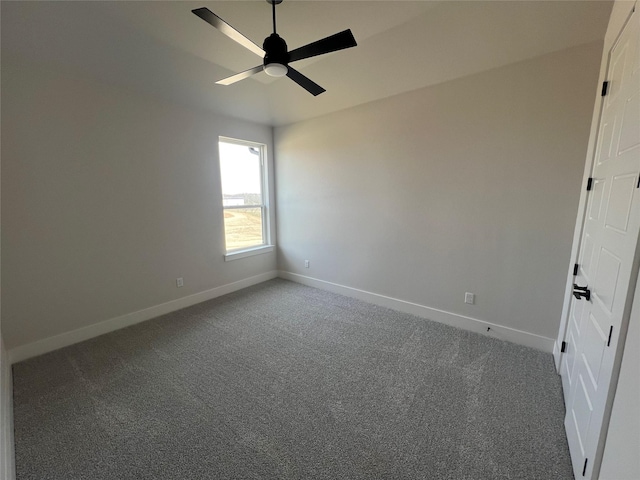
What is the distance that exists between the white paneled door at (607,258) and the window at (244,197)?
3716 mm

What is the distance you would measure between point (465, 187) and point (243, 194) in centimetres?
302

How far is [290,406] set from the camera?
1.80 m

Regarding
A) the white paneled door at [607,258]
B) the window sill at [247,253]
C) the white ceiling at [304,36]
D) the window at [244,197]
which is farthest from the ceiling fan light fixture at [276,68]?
the window sill at [247,253]

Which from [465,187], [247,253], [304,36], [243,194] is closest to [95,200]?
[243,194]

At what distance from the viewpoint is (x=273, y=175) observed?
438 cm

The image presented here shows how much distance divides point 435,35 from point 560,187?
5.36ft

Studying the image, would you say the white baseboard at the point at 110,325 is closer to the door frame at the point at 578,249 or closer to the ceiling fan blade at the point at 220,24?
the ceiling fan blade at the point at 220,24

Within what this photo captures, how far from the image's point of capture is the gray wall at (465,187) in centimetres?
219

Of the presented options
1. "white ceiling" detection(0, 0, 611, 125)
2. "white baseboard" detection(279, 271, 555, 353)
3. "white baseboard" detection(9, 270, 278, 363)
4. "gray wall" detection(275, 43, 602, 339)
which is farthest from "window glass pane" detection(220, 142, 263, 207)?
"white baseboard" detection(279, 271, 555, 353)

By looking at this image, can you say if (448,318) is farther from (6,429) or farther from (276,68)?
(6,429)

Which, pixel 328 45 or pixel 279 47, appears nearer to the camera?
pixel 328 45

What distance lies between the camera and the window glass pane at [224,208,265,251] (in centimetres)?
396

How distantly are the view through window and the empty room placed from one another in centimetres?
18

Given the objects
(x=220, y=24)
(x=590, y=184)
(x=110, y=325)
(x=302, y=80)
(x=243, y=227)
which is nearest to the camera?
(x=220, y=24)
